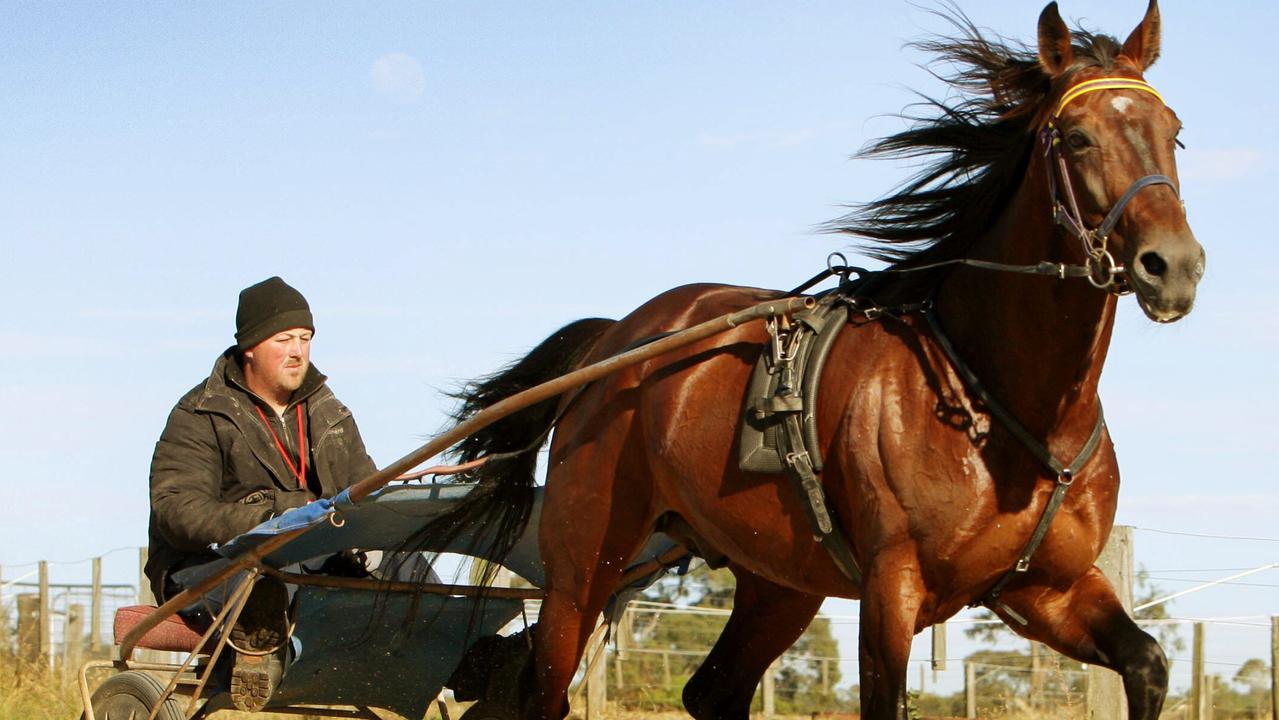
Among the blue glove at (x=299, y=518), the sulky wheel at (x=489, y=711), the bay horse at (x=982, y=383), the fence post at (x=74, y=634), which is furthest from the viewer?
the fence post at (x=74, y=634)

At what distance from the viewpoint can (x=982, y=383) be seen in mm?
4281

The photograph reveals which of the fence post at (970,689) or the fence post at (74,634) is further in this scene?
the fence post at (74,634)

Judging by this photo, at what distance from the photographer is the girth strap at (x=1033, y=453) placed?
414cm

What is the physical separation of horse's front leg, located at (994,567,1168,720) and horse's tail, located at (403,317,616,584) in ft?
6.66

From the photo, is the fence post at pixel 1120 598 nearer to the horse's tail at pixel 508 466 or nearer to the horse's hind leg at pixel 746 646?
the horse's hind leg at pixel 746 646

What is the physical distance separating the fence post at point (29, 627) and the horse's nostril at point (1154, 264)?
998 centimetres

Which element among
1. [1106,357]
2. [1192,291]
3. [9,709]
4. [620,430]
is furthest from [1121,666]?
[9,709]

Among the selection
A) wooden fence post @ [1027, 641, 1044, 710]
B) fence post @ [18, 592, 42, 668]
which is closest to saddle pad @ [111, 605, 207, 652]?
wooden fence post @ [1027, 641, 1044, 710]

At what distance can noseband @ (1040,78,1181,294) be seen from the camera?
3.76m

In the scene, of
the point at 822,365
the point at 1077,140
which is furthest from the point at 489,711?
the point at 1077,140

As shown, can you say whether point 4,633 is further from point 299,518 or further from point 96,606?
point 299,518

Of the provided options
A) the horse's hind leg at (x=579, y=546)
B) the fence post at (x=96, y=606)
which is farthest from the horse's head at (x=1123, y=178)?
the fence post at (x=96, y=606)

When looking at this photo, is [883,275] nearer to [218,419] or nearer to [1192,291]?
[1192,291]

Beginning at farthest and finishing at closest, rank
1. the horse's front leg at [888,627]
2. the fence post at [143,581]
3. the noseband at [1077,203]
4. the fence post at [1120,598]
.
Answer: the fence post at [143,581], the fence post at [1120,598], the horse's front leg at [888,627], the noseband at [1077,203]
